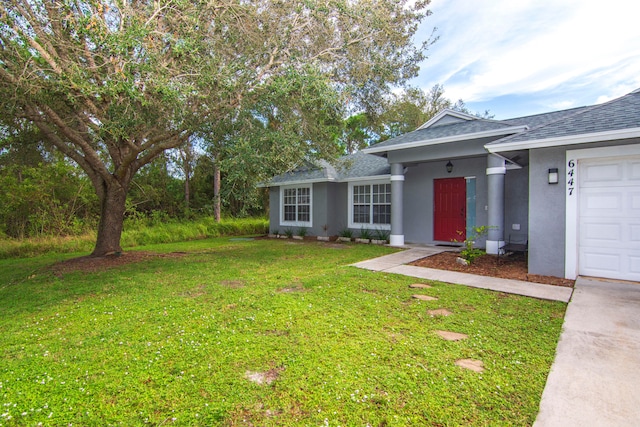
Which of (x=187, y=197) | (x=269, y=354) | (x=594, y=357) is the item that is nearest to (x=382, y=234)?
(x=594, y=357)

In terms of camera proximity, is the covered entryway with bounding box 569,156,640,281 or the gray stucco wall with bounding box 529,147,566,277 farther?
the gray stucco wall with bounding box 529,147,566,277

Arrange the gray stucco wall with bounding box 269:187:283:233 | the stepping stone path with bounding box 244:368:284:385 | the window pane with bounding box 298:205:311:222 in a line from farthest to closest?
the gray stucco wall with bounding box 269:187:283:233, the window pane with bounding box 298:205:311:222, the stepping stone path with bounding box 244:368:284:385

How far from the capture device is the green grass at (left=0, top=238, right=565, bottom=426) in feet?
7.41

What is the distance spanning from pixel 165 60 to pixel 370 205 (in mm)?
8127

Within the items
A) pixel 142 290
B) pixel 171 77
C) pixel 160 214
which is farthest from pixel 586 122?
pixel 160 214

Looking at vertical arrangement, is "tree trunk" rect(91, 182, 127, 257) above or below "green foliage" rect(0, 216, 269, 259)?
above

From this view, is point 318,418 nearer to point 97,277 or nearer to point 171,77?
point 171,77

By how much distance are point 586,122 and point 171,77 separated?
7353 millimetres

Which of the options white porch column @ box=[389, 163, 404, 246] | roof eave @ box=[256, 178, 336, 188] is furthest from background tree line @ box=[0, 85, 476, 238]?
white porch column @ box=[389, 163, 404, 246]

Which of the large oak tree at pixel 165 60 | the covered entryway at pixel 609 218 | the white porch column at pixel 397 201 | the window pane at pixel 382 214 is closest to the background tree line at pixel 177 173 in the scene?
the large oak tree at pixel 165 60

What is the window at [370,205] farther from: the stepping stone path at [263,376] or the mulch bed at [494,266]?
the stepping stone path at [263,376]

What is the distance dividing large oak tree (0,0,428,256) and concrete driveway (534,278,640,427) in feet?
18.8

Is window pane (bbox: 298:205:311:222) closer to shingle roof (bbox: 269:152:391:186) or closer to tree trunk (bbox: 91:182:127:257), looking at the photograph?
shingle roof (bbox: 269:152:391:186)

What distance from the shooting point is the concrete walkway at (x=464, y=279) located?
16.7ft
